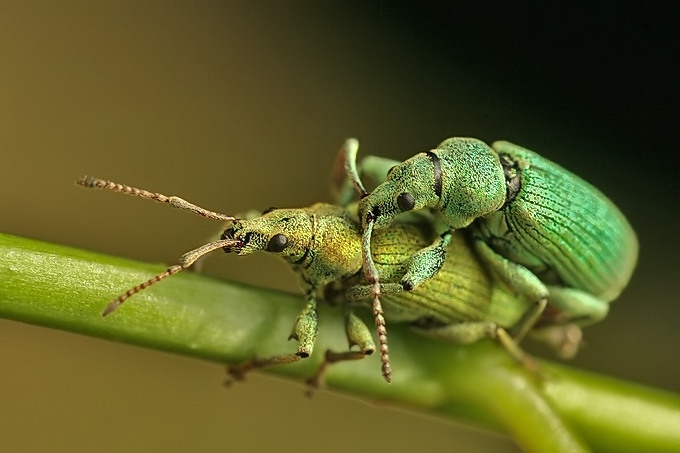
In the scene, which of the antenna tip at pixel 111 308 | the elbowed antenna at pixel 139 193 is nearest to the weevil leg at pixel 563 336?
the elbowed antenna at pixel 139 193

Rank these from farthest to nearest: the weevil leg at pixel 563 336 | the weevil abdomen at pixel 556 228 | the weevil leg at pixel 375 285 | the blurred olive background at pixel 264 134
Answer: the blurred olive background at pixel 264 134 < the weevil leg at pixel 563 336 < the weevil abdomen at pixel 556 228 < the weevil leg at pixel 375 285

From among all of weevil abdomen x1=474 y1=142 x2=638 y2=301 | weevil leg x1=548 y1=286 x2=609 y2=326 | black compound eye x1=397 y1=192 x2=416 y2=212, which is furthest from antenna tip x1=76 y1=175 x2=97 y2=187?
weevil leg x1=548 y1=286 x2=609 y2=326

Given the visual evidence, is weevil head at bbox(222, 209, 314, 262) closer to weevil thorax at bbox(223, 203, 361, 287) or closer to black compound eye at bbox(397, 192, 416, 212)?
weevil thorax at bbox(223, 203, 361, 287)

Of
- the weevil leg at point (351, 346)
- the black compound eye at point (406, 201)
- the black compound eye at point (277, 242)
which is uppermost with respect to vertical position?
the black compound eye at point (406, 201)

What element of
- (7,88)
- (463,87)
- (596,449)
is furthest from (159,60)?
(596,449)

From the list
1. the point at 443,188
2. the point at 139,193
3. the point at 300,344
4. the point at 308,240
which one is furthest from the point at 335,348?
the point at 139,193

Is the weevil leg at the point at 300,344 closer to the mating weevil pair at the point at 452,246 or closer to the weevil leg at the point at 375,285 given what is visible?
the mating weevil pair at the point at 452,246
